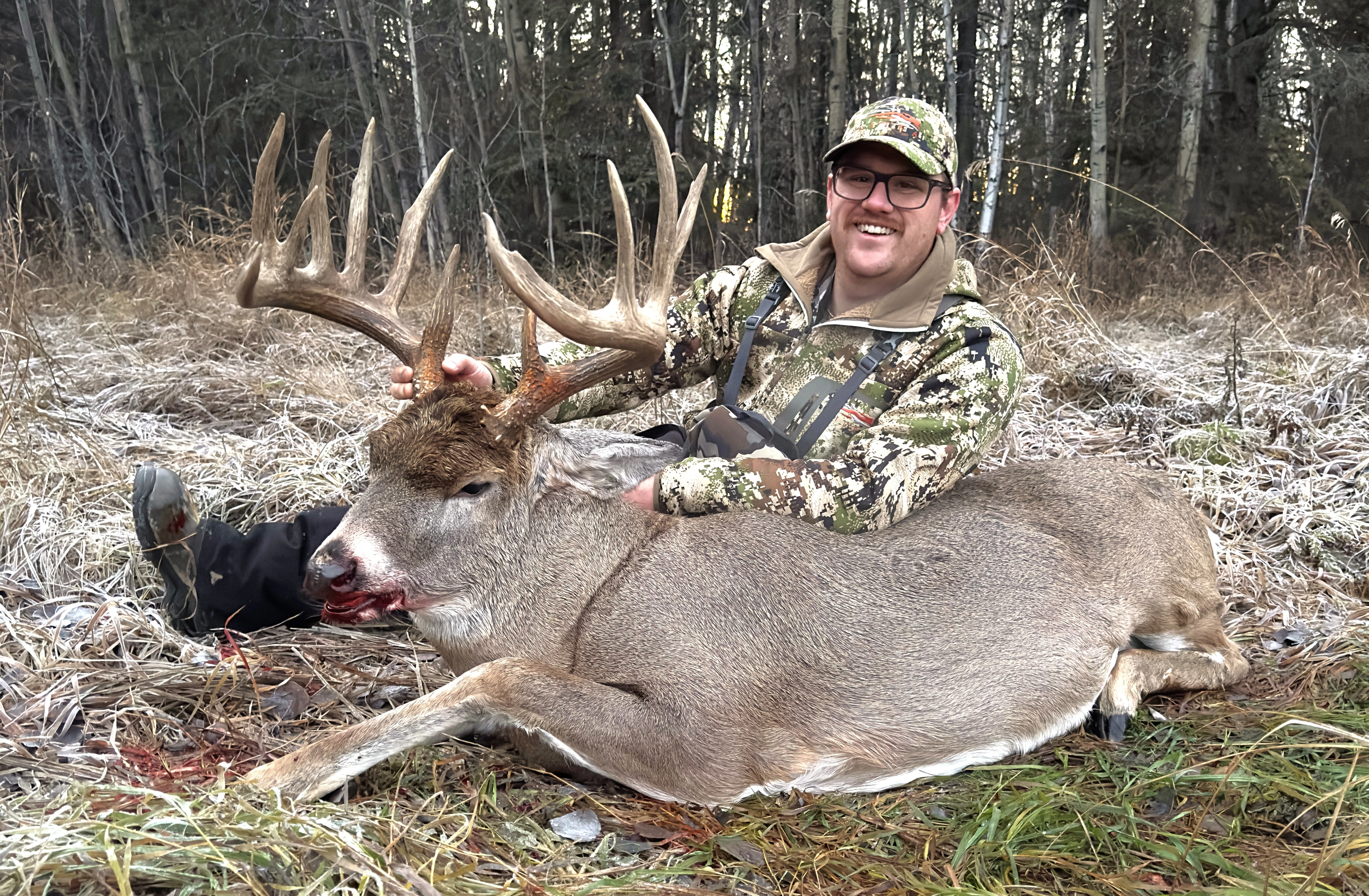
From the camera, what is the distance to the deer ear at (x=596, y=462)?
3.04 meters

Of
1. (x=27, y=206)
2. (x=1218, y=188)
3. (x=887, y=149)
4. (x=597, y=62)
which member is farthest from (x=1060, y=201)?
(x=27, y=206)

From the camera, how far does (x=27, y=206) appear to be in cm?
1692

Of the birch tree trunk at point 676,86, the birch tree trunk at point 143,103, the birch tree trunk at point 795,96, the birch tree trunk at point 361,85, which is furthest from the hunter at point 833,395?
the birch tree trunk at point 143,103

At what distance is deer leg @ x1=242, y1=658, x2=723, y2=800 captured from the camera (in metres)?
2.53

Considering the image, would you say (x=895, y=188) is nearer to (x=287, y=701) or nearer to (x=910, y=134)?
(x=910, y=134)

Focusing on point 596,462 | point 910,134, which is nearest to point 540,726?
point 596,462

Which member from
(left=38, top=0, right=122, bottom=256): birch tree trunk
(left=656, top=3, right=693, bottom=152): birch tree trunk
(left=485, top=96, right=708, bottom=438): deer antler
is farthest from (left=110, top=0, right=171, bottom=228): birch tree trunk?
(left=485, top=96, right=708, bottom=438): deer antler

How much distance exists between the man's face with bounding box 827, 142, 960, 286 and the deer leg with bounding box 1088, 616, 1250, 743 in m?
1.57

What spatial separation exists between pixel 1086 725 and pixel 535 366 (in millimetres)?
2143

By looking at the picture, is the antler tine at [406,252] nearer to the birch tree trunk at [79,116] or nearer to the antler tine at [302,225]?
the antler tine at [302,225]

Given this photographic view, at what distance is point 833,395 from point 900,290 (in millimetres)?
459

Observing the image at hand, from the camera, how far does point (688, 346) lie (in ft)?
13.6

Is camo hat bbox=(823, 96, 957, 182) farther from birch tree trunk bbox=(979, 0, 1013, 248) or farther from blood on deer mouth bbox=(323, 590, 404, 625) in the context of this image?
birch tree trunk bbox=(979, 0, 1013, 248)

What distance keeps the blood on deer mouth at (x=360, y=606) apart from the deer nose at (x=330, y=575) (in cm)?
2
